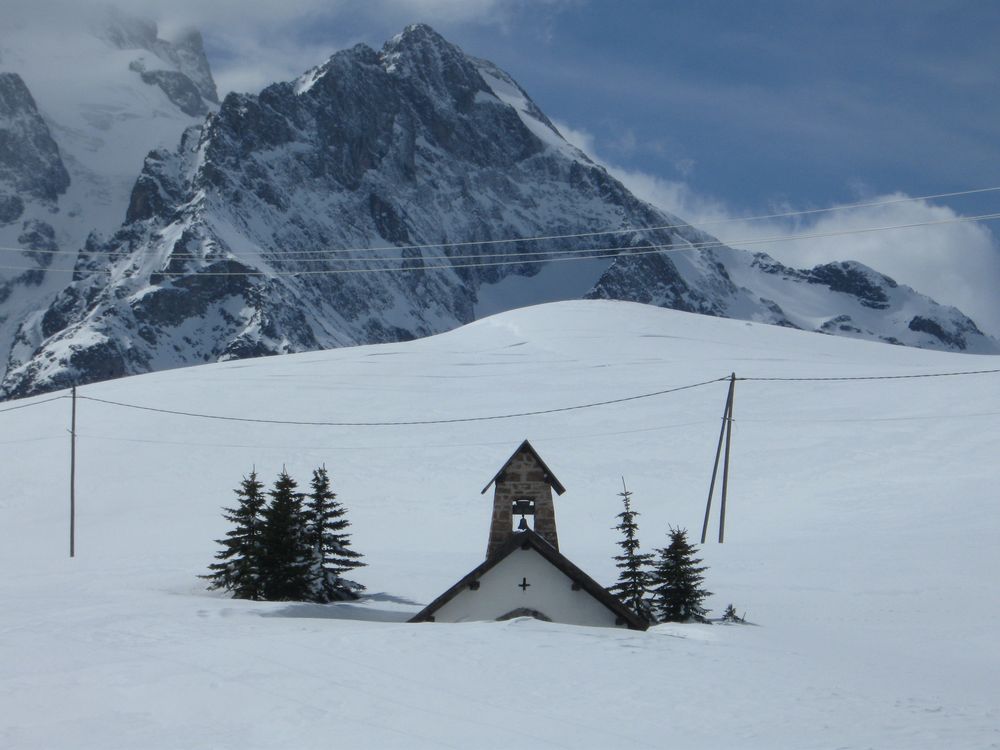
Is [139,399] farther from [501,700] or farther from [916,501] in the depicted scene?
[501,700]

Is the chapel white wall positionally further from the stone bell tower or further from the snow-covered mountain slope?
the stone bell tower

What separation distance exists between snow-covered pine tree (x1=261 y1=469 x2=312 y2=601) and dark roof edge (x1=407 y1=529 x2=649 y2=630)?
6.79m

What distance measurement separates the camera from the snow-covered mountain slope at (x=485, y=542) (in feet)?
51.6

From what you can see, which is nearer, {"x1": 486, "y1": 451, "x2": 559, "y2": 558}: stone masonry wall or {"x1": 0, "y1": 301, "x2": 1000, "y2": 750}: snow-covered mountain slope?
{"x1": 0, "y1": 301, "x2": 1000, "y2": 750}: snow-covered mountain slope

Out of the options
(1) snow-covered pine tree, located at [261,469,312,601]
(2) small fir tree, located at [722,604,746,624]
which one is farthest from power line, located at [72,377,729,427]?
(2) small fir tree, located at [722,604,746,624]

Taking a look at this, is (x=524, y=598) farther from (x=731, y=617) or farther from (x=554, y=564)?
(x=731, y=617)

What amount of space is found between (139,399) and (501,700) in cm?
5405

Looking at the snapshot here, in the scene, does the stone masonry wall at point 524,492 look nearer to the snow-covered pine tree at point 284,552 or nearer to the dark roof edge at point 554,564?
the dark roof edge at point 554,564

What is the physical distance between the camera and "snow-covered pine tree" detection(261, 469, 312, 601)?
92.6 ft

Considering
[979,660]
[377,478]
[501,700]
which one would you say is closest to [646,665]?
[501,700]

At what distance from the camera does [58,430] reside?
60281mm

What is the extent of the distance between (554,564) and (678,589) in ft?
15.6

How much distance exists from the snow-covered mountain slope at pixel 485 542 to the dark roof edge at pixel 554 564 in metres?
1.05

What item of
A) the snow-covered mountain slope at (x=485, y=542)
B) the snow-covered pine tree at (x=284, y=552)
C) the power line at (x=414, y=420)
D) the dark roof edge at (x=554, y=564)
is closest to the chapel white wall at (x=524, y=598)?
the dark roof edge at (x=554, y=564)
